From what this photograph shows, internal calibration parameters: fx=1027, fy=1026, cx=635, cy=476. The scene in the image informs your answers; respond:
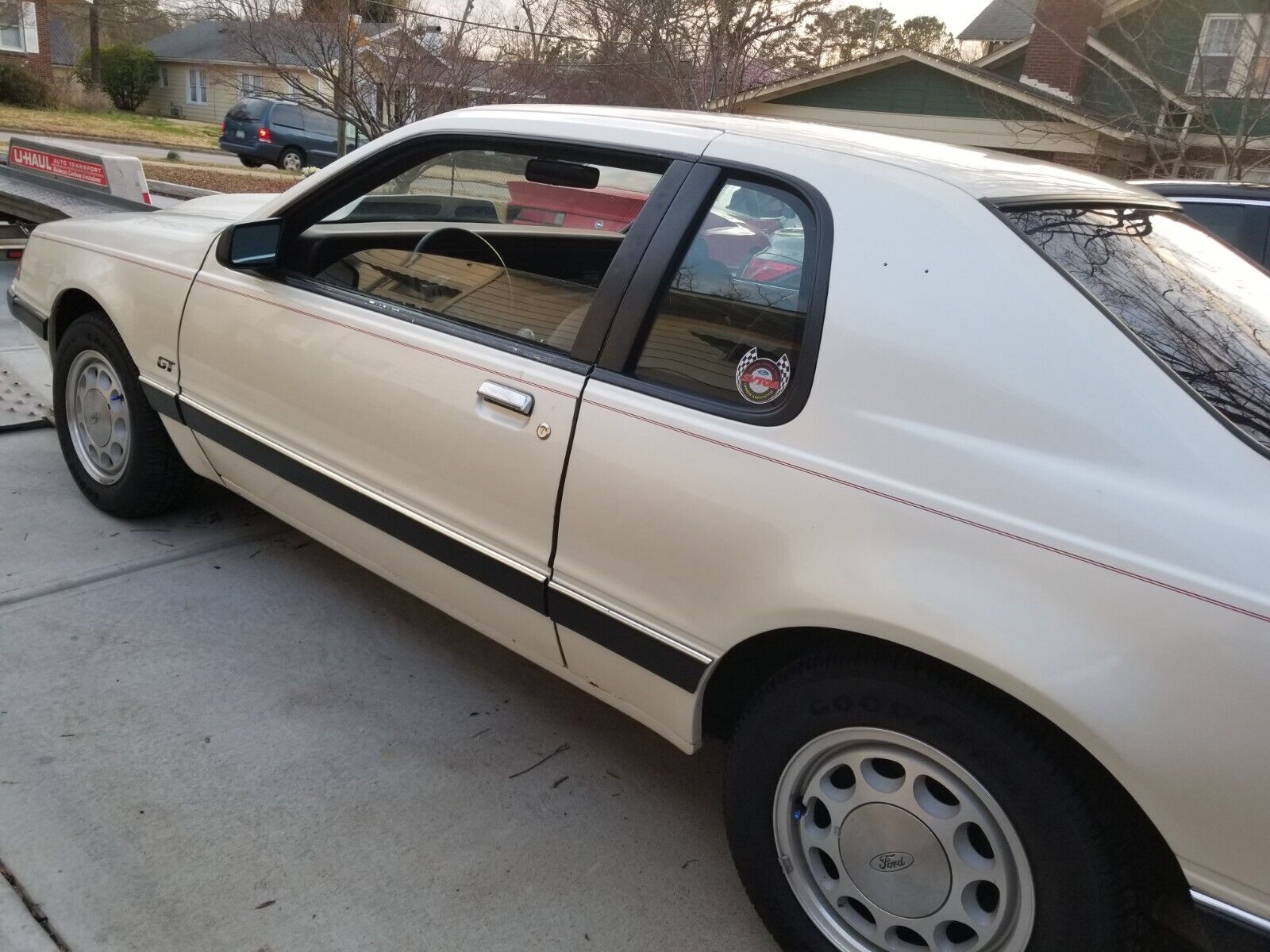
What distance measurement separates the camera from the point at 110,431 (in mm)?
3857

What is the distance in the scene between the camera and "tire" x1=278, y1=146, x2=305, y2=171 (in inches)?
901

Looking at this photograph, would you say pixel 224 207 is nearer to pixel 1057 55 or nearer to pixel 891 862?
pixel 891 862

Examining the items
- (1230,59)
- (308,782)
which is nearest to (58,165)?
(308,782)

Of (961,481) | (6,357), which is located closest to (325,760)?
(961,481)

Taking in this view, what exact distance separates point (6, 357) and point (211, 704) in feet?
13.1

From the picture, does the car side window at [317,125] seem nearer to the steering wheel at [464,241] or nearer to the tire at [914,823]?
the steering wheel at [464,241]

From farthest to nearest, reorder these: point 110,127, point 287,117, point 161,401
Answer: point 110,127 < point 287,117 < point 161,401

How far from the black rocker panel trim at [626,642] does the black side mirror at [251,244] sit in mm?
1474

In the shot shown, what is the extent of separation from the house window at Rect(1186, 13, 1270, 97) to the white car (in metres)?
6.97

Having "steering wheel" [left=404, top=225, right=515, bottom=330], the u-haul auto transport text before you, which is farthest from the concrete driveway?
the u-haul auto transport text

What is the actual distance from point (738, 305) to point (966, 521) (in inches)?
28.4

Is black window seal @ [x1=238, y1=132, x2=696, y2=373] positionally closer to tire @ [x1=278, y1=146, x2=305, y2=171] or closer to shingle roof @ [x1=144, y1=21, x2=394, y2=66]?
shingle roof @ [x1=144, y1=21, x2=394, y2=66]

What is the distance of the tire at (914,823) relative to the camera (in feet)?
5.66

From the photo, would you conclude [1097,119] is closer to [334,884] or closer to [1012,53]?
[1012,53]
